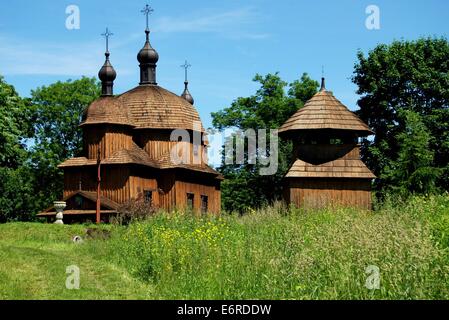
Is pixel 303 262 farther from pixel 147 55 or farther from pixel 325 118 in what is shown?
pixel 147 55

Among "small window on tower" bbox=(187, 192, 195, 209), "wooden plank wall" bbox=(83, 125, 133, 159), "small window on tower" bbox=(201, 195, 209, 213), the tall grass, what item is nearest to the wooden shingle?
"wooden plank wall" bbox=(83, 125, 133, 159)

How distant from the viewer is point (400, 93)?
137ft

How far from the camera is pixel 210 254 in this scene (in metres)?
13.6

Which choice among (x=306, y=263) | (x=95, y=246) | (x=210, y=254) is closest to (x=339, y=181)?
(x=95, y=246)

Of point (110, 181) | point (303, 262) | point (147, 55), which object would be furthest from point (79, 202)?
point (303, 262)

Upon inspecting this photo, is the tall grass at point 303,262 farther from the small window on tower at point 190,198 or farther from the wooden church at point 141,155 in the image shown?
the small window on tower at point 190,198

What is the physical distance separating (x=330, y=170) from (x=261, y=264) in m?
18.7

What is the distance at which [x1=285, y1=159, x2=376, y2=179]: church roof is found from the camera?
98.7 feet

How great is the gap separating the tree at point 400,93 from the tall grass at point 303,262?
25190mm

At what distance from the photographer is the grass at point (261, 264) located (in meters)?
10.4

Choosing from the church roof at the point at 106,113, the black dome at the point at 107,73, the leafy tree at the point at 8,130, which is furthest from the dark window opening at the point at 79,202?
the black dome at the point at 107,73
